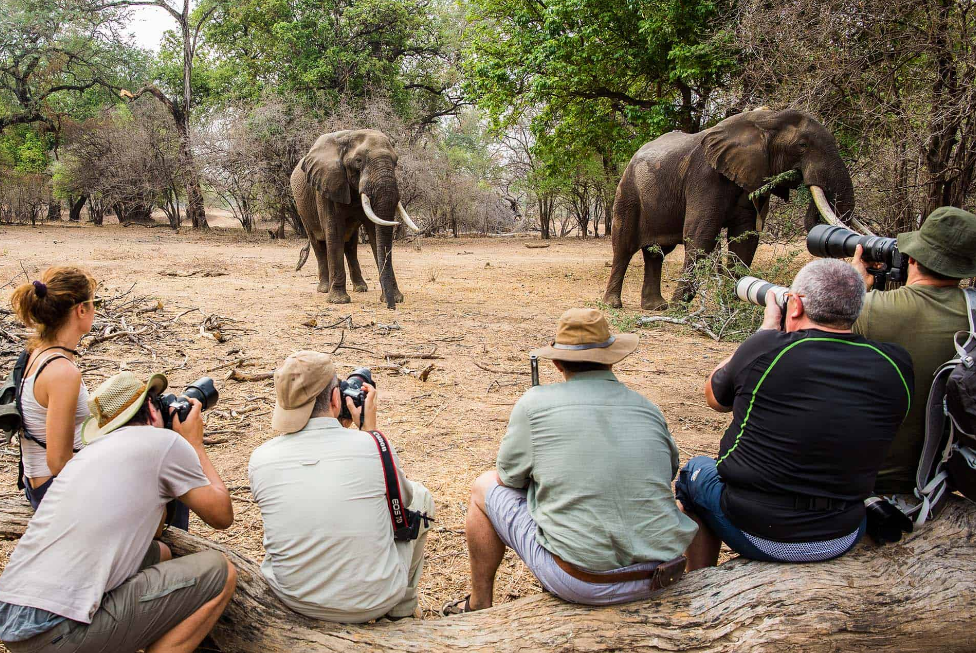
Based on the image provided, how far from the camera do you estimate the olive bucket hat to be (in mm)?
2904

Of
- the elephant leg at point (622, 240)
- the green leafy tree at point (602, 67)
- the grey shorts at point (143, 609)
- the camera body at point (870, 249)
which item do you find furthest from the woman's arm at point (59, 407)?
the green leafy tree at point (602, 67)

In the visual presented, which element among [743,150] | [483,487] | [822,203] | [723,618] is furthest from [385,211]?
[723,618]

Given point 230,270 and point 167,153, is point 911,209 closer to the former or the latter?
point 230,270

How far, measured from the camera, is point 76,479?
2.36 m

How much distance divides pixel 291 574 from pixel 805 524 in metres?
1.93

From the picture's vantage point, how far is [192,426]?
281 cm

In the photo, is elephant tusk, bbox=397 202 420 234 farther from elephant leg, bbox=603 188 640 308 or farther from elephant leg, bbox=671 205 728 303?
elephant leg, bbox=671 205 728 303

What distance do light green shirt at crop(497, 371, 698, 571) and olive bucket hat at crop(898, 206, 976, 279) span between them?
1.36 meters

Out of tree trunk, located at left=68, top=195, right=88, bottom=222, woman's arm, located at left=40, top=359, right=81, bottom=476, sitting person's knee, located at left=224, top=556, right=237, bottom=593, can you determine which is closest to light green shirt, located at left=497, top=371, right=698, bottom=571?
sitting person's knee, located at left=224, top=556, right=237, bottom=593

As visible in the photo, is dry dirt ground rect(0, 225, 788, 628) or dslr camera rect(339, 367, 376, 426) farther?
dry dirt ground rect(0, 225, 788, 628)

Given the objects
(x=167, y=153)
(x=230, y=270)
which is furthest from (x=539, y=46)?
(x=167, y=153)

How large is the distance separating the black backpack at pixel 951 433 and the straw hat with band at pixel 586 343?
119 cm

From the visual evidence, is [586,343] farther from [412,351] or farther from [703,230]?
[703,230]

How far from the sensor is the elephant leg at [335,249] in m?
10.4
